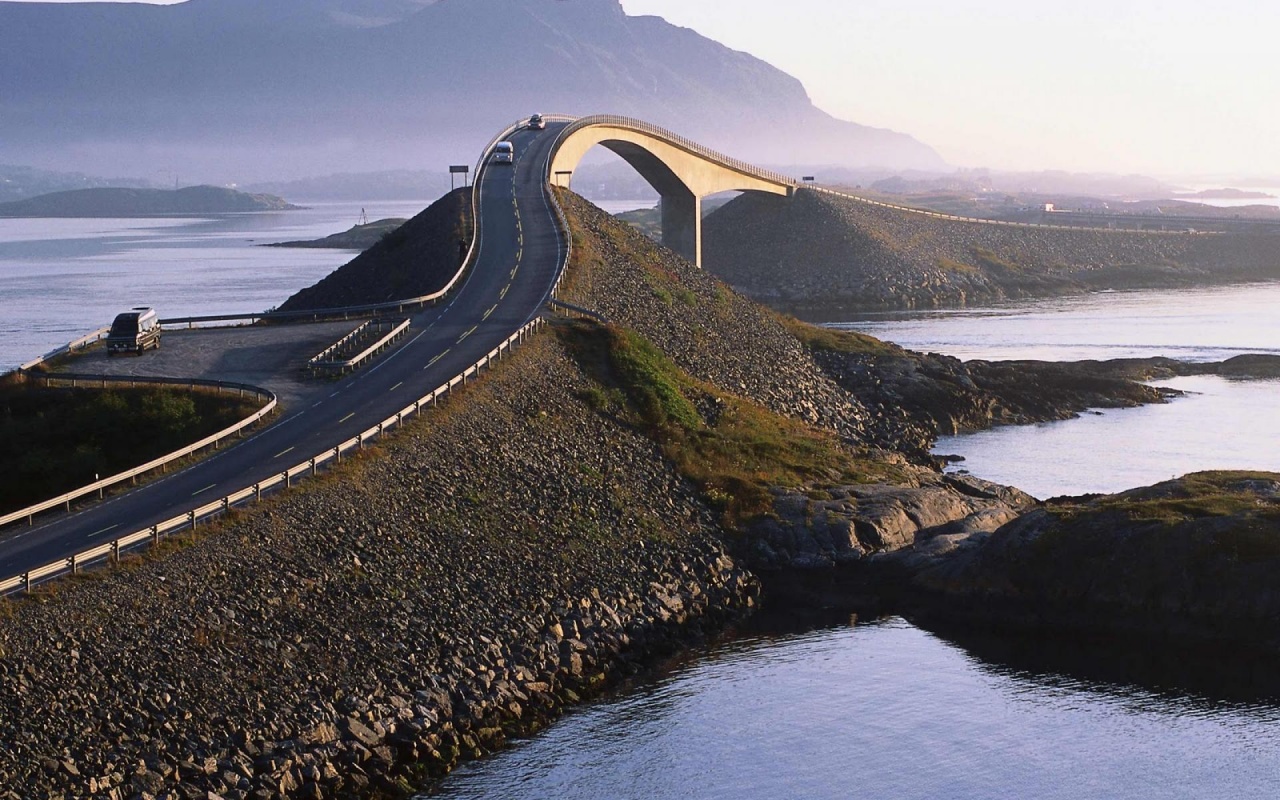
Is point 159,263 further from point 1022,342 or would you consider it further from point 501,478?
point 501,478

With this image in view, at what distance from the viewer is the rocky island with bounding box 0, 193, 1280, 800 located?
3203cm

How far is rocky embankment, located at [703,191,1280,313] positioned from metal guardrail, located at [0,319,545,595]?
8626cm

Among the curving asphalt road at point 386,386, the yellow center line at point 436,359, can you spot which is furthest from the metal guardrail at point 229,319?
the yellow center line at point 436,359

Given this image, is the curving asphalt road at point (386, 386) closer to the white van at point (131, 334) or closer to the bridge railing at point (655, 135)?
the white van at point (131, 334)

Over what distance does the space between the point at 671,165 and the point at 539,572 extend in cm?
9895

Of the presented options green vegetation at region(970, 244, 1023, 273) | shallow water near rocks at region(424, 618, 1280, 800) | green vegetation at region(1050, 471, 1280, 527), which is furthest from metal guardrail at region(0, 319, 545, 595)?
green vegetation at region(970, 244, 1023, 273)

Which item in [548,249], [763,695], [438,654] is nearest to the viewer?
[438,654]

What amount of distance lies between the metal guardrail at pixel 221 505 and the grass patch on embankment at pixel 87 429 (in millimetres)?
5315

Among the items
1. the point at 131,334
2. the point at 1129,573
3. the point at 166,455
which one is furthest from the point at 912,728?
the point at 131,334

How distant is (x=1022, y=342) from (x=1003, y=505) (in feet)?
195

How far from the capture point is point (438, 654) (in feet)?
127

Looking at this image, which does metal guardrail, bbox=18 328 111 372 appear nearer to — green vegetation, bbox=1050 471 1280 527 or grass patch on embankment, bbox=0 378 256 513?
grass patch on embankment, bbox=0 378 256 513

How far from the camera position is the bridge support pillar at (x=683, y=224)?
477 feet

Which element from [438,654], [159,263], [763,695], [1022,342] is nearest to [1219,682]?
[763,695]
